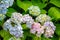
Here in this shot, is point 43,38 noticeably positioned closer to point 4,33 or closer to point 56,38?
point 56,38

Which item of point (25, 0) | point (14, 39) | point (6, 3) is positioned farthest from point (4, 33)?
point (25, 0)

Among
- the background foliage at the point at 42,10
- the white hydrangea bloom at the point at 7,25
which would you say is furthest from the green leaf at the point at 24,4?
the white hydrangea bloom at the point at 7,25

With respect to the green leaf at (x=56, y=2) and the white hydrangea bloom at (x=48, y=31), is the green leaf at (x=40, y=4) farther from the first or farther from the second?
the white hydrangea bloom at (x=48, y=31)

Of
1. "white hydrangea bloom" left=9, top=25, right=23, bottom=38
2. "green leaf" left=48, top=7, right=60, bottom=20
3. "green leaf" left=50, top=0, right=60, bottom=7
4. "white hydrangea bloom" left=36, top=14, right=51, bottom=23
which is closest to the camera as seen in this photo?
"white hydrangea bloom" left=9, top=25, right=23, bottom=38

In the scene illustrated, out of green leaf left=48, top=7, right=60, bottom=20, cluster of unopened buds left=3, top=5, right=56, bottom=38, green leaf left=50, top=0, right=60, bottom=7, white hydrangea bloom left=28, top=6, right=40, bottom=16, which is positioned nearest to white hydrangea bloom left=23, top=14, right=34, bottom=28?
cluster of unopened buds left=3, top=5, right=56, bottom=38

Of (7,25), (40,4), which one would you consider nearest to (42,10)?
(40,4)

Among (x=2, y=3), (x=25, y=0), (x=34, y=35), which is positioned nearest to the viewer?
(x=2, y=3)

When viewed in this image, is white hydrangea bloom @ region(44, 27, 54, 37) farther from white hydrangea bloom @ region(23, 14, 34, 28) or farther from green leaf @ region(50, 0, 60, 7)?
green leaf @ region(50, 0, 60, 7)
